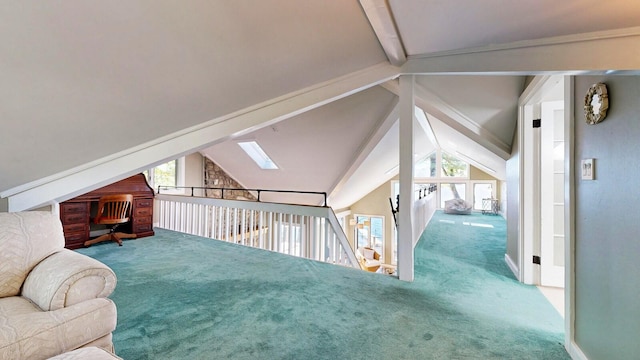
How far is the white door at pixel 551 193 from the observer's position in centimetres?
238

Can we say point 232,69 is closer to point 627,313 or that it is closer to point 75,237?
point 627,313

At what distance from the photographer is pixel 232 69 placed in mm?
1726

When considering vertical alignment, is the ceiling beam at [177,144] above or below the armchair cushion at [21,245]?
above

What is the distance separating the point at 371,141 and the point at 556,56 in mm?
2885

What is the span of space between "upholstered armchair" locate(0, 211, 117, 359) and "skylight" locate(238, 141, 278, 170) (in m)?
3.88

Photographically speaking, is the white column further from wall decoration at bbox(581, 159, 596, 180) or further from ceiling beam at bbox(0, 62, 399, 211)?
wall decoration at bbox(581, 159, 596, 180)

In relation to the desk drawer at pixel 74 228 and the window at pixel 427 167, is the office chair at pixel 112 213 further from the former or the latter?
the window at pixel 427 167

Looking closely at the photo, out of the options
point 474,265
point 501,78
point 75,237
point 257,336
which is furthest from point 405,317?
point 75,237

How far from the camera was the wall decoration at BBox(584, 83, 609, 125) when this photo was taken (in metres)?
1.23

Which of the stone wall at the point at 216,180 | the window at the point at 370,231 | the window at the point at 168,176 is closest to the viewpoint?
the window at the point at 168,176

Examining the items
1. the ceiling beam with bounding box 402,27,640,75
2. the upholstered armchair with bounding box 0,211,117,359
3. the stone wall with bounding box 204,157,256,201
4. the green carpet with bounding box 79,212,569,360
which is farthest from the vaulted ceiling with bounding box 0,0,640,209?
the stone wall with bounding box 204,157,256,201

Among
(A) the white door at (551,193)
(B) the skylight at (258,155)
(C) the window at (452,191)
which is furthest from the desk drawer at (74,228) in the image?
(C) the window at (452,191)

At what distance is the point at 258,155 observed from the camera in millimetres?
5652

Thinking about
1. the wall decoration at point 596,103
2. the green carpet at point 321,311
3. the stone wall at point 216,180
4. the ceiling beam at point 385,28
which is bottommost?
the green carpet at point 321,311
